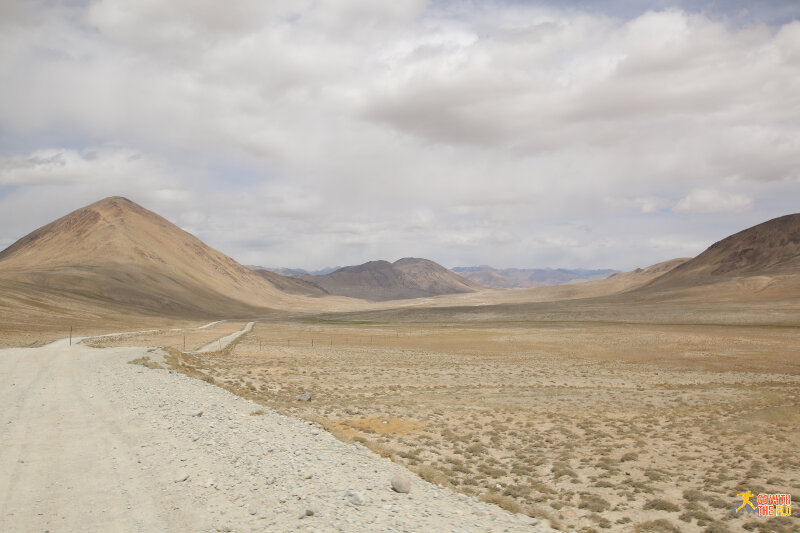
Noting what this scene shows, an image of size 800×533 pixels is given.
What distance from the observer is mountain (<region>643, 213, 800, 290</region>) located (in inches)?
6304

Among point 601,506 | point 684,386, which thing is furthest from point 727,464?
point 684,386

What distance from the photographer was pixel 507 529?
10.2 meters

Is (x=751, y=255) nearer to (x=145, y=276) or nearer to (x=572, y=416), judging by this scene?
(x=572, y=416)

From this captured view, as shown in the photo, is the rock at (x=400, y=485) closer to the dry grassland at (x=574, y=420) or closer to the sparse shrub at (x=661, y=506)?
the dry grassland at (x=574, y=420)

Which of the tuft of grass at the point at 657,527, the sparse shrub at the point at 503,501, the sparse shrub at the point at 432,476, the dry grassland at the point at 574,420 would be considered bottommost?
the dry grassland at the point at 574,420

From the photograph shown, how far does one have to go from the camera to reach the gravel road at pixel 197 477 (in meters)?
9.97

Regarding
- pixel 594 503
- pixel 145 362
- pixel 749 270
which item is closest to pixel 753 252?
pixel 749 270

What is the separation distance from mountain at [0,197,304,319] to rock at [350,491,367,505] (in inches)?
3429

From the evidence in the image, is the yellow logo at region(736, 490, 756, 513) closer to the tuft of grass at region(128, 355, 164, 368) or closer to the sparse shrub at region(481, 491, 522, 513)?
the sparse shrub at region(481, 491, 522, 513)

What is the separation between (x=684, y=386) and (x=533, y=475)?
22.4 meters

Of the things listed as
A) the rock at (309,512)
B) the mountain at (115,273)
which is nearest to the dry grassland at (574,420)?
the rock at (309,512)

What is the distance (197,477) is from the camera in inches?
479

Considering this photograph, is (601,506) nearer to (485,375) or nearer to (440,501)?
(440,501)

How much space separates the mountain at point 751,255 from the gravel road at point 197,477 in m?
160
